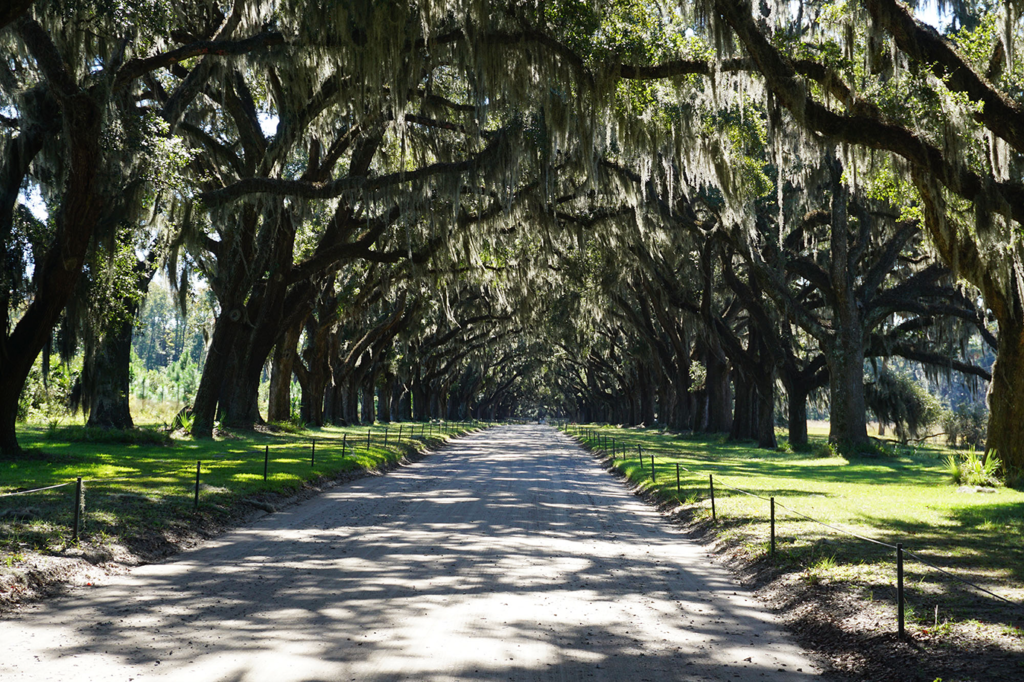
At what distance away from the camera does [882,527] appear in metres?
10.8

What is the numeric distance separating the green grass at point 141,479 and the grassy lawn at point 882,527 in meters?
6.95

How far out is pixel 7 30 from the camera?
42.0 feet

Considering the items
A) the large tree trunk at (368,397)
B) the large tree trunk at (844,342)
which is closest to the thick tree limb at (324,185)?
the large tree trunk at (844,342)

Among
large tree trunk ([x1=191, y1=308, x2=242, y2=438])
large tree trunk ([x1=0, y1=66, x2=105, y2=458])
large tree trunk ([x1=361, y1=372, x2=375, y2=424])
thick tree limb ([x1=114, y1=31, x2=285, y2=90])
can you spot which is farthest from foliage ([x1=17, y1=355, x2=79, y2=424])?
large tree trunk ([x1=361, y1=372, x2=375, y2=424])

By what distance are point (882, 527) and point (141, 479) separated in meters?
11.4

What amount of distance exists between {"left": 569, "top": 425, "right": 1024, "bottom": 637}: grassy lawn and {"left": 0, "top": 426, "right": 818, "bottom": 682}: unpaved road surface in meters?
1.00

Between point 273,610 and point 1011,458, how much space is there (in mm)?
13564

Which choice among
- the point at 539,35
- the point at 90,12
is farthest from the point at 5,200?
the point at 539,35

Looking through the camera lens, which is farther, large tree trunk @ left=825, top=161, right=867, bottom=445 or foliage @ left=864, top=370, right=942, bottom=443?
foliage @ left=864, top=370, right=942, bottom=443

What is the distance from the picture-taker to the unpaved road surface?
5195 mm

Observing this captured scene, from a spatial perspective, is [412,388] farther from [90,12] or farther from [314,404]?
[90,12]

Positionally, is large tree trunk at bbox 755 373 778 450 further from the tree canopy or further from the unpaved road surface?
the unpaved road surface

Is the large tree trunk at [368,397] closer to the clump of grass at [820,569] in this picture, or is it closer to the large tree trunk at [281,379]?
the large tree trunk at [281,379]

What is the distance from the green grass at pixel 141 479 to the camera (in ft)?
29.6
